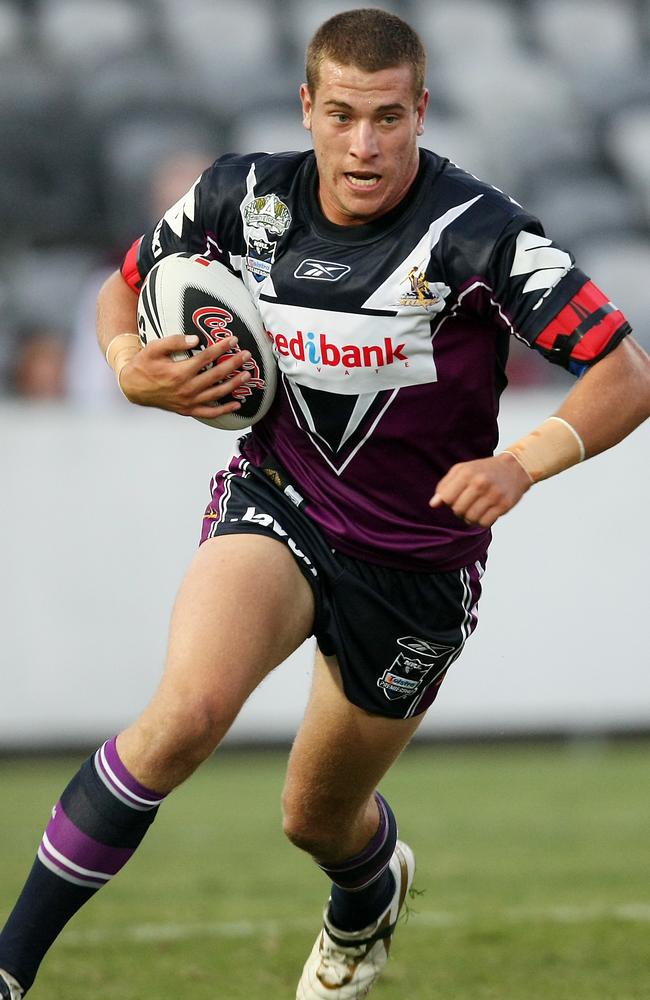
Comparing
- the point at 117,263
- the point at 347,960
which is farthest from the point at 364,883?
the point at 117,263

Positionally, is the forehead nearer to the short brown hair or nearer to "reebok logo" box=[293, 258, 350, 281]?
the short brown hair

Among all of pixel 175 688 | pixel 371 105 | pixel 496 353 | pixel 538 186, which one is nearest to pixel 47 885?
pixel 175 688

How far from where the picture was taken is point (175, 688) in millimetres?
3951

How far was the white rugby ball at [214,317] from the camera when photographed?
4.54m

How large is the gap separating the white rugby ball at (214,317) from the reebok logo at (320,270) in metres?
0.21

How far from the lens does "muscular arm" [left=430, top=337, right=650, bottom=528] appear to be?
12.4 feet

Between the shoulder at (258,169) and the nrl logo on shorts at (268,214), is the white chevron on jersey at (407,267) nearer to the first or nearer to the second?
the nrl logo on shorts at (268,214)

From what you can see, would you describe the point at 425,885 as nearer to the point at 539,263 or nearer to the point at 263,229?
the point at 263,229

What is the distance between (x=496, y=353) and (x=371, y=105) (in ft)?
2.55

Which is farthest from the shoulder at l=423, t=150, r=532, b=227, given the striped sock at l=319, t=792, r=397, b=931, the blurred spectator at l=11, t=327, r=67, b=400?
the blurred spectator at l=11, t=327, r=67, b=400

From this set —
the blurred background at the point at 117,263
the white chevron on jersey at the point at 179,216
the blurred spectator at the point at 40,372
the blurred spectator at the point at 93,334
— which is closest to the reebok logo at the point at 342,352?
the white chevron on jersey at the point at 179,216

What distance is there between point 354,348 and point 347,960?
6.33 feet

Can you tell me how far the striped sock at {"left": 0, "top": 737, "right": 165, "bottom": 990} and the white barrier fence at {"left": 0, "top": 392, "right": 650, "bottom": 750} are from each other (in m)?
5.69

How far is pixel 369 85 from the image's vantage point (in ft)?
13.9
